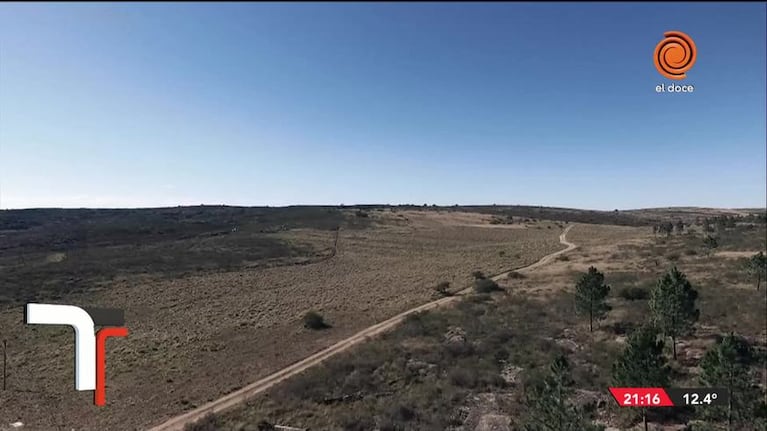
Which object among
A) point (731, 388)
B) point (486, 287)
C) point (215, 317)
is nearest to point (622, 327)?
point (731, 388)

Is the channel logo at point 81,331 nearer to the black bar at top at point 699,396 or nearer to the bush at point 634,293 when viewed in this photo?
the black bar at top at point 699,396

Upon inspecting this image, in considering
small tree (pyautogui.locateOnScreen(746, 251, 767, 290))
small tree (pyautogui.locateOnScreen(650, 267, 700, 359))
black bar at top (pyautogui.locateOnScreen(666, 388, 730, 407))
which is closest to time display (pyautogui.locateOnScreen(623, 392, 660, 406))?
black bar at top (pyautogui.locateOnScreen(666, 388, 730, 407))

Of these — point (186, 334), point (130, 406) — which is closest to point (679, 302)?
point (130, 406)

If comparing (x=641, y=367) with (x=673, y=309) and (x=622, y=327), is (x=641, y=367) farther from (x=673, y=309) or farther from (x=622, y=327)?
(x=622, y=327)

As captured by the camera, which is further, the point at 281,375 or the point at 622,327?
the point at 622,327

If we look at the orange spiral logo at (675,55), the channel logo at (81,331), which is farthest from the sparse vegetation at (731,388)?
the channel logo at (81,331)

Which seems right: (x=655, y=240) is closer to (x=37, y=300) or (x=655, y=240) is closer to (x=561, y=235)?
(x=561, y=235)

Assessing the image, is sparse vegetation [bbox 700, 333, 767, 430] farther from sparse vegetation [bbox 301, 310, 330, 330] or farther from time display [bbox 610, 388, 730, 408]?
sparse vegetation [bbox 301, 310, 330, 330]
